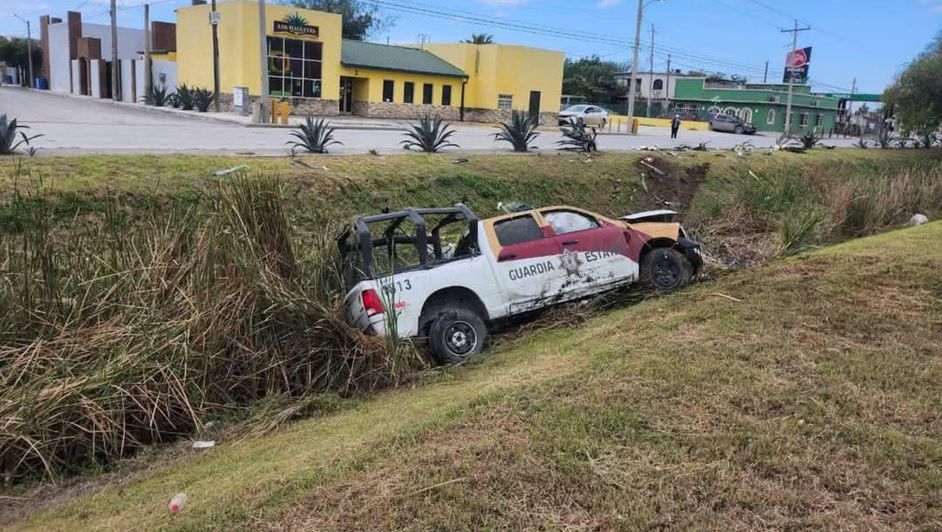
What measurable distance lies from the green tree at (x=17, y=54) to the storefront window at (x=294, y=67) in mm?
53871

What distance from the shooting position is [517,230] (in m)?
8.78

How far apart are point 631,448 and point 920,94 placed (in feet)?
111

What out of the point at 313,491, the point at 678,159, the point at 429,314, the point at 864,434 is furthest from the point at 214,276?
the point at 678,159

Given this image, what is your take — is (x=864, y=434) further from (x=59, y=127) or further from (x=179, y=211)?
(x=59, y=127)

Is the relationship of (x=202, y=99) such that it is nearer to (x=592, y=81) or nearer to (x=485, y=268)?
(x=485, y=268)

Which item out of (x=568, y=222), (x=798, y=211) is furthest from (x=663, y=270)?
(x=798, y=211)

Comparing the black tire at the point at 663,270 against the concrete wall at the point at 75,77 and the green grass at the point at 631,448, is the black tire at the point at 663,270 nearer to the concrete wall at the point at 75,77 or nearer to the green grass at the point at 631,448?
the green grass at the point at 631,448

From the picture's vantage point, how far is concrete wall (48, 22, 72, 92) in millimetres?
62500

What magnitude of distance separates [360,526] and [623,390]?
6.72 ft

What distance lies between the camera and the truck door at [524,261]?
27.9ft

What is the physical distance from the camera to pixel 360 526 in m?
3.49

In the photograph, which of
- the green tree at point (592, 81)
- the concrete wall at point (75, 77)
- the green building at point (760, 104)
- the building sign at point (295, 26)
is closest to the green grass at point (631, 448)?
the building sign at point (295, 26)

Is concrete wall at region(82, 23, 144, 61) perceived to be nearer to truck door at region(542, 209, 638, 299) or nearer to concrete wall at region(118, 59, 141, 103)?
concrete wall at region(118, 59, 141, 103)

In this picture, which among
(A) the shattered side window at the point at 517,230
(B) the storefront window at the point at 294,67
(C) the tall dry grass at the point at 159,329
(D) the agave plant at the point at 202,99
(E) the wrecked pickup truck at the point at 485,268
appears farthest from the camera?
(B) the storefront window at the point at 294,67
